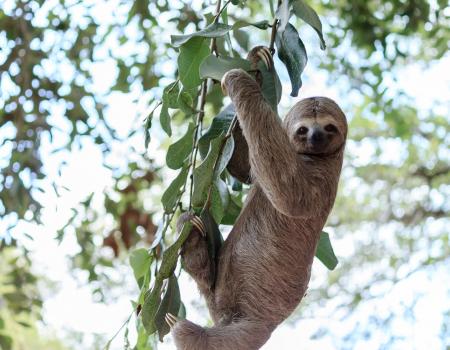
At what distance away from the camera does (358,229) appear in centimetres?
1263

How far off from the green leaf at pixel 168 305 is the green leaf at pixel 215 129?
585 mm

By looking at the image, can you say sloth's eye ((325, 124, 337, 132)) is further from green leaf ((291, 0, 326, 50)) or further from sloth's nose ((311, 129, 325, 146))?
green leaf ((291, 0, 326, 50))

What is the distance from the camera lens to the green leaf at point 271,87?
11.0 ft

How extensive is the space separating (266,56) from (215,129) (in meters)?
0.40

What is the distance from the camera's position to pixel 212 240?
3.41 meters

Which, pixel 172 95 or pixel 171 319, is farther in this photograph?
pixel 172 95

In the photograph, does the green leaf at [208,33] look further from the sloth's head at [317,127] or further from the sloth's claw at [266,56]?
the sloth's head at [317,127]

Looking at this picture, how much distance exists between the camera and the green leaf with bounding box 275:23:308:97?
3082mm

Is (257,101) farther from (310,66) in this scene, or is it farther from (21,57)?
(310,66)

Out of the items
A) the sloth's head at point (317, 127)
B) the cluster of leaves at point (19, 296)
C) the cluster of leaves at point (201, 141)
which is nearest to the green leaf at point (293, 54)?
the cluster of leaves at point (201, 141)

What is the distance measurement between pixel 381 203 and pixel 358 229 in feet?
1.93

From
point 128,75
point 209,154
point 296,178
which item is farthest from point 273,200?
point 128,75

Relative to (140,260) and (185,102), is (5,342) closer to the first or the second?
(140,260)

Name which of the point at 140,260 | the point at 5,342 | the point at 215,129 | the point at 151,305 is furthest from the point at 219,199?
the point at 5,342
